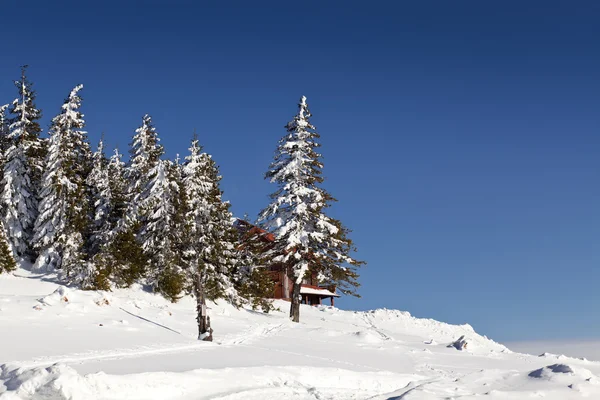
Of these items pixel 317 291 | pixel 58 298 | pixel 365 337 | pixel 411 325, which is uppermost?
pixel 317 291

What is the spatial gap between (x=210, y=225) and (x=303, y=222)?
20.8 ft

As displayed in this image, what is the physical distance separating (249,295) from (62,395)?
2987cm

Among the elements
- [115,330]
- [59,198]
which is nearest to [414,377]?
[115,330]

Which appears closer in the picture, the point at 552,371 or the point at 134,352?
the point at 552,371

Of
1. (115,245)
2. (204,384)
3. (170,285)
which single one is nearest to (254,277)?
(170,285)

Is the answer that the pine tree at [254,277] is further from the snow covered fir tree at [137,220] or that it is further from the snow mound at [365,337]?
the snow mound at [365,337]

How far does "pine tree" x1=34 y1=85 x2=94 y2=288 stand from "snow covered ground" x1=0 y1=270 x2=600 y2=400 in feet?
6.39

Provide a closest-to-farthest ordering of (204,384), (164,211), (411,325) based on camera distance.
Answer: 1. (204,384)
2. (164,211)
3. (411,325)

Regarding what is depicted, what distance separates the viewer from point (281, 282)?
177 ft

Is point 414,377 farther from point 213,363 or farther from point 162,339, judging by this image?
point 162,339

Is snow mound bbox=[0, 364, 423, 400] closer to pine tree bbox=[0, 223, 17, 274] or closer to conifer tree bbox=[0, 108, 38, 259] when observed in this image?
pine tree bbox=[0, 223, 17, 274]

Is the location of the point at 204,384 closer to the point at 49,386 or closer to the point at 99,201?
the point at 49,386

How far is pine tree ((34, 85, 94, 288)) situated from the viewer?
37625 millimetres

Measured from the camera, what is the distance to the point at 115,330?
2448 cm
